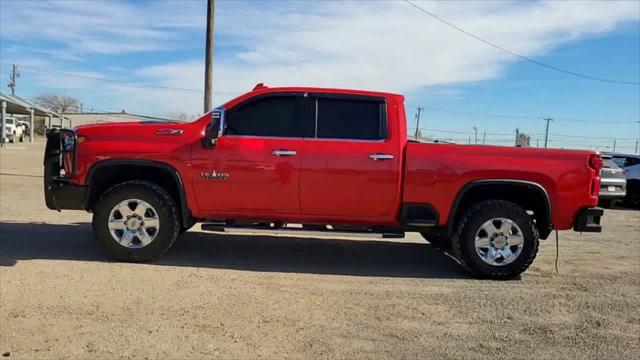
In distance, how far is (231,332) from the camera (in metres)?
4.39

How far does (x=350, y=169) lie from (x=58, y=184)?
11.1 ft

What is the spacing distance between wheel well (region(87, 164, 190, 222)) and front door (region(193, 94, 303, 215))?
0.97 ft

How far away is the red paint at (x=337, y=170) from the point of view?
20.6 ft

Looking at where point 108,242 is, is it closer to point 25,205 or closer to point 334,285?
point 334,285

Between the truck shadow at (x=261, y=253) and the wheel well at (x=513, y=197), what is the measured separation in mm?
818

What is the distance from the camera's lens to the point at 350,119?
654cm

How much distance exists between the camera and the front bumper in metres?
6.44

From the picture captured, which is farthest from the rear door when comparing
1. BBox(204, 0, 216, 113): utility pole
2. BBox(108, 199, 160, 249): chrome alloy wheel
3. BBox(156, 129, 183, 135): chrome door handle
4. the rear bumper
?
BBox(204, 0, 216, 113): utility pole

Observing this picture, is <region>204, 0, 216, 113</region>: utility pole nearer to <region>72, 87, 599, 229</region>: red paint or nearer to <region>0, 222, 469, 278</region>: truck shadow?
<region>0, 222, 469, 278</region>: truck shadow

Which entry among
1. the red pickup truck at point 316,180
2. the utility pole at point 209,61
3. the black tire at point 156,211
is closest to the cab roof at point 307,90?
the red pickup truck at point 316,180

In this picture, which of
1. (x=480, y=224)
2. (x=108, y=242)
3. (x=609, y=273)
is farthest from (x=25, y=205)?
(x=609, y=273)

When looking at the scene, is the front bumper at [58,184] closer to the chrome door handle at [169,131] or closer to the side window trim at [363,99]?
the chrome door handle at [169,131]

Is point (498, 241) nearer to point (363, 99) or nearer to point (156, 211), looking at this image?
point (363, 99)

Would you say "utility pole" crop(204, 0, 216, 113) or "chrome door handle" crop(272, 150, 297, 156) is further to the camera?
"utility pole" crop(204, 0, 216, 113)
